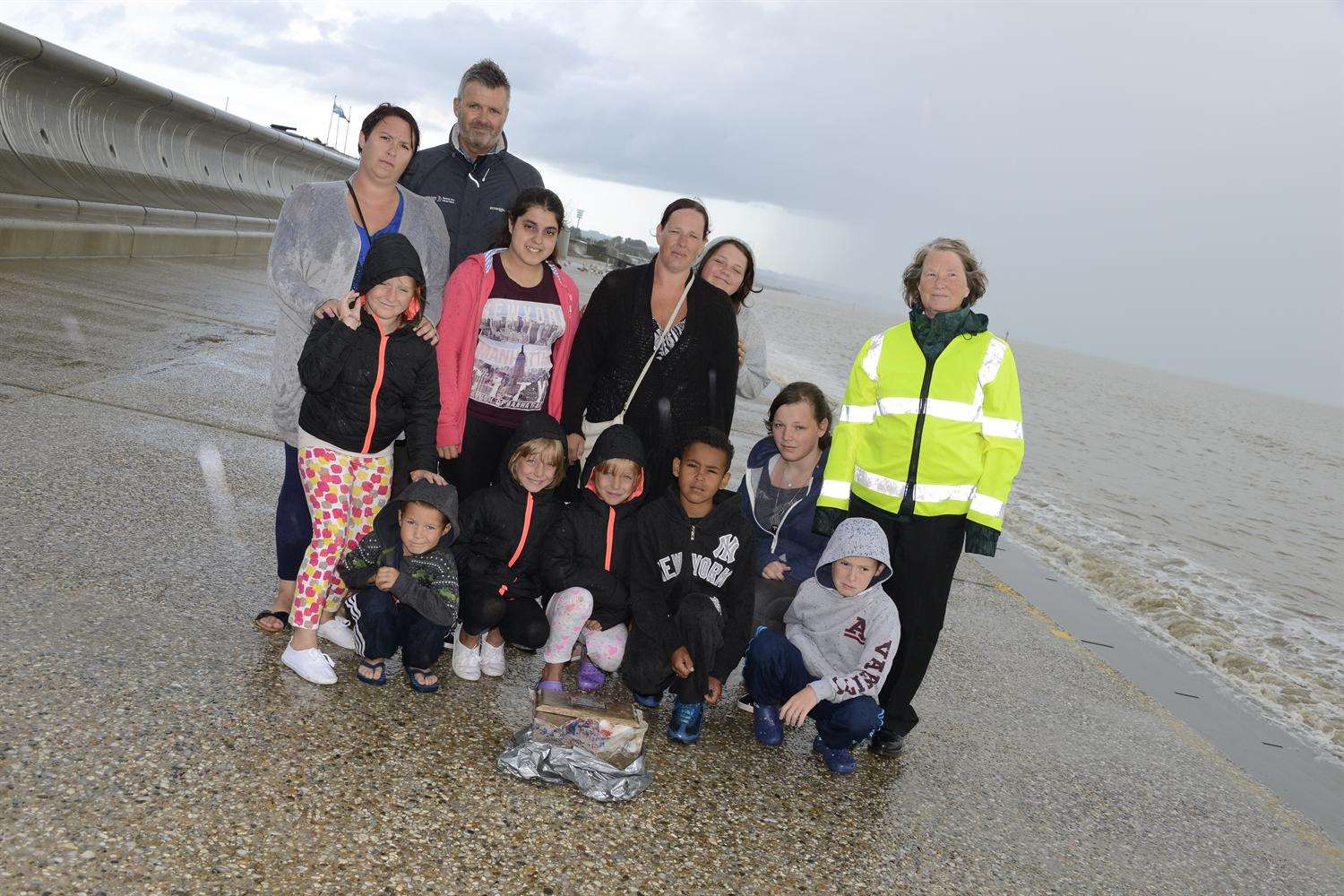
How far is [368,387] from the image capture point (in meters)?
3.40

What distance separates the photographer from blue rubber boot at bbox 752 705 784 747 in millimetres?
3713

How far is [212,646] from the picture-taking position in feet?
10.8

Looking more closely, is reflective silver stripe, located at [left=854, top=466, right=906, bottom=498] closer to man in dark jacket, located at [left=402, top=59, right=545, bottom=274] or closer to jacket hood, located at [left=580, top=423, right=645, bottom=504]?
jacket hood, located at [left=580, top=423, right=645, bottom=504]

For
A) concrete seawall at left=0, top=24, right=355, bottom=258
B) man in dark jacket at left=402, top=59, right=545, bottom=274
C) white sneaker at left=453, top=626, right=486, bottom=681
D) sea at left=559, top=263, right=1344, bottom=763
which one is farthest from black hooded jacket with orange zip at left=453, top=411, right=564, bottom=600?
concrete seawall at left=0, top=24, right=355, bottom=258

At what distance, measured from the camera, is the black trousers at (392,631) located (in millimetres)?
3369

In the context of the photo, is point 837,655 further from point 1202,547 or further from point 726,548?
point 1202,547

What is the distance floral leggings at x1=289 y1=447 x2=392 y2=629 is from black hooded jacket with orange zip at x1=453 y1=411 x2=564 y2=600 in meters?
0.36

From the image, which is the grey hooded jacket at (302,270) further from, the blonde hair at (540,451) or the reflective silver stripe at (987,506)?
the reflective silver stripe at (987,506)

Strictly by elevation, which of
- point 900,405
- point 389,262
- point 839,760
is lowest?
point 839,760

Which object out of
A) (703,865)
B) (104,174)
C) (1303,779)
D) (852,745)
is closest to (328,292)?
(703,865)

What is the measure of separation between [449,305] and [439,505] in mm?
851

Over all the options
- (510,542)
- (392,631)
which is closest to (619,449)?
(510,542)

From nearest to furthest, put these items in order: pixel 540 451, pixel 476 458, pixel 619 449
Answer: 1. pixel 540 451
2. pixel 619 449
3. pixel 476 458

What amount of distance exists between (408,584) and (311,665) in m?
0.42
